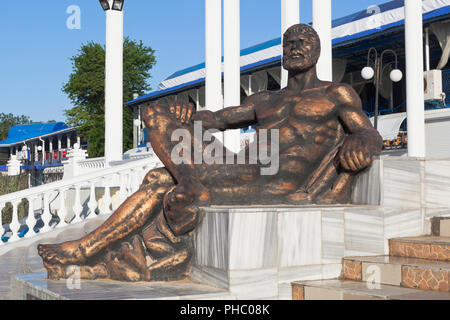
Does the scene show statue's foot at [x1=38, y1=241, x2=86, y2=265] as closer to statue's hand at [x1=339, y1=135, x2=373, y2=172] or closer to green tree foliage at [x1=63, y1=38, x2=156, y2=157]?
statue's hand at [x1=339, y1=135, x2=373, y2=172]

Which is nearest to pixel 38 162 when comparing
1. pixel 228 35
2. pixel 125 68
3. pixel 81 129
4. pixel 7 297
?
pixel 81 129

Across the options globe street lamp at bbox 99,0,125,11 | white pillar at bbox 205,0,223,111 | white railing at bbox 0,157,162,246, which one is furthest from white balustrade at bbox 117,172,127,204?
globe street lamp at bbox 99,0,125,11

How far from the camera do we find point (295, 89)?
5016 millimetres

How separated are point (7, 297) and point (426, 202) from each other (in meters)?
3.71

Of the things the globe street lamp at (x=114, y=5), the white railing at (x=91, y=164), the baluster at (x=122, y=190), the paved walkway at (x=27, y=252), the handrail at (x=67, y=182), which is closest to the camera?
the paved walkway at (x=27, y=252)

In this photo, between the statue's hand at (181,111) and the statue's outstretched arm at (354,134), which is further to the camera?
the statue's hand at (181,111)

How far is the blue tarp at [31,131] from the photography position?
5856 cm

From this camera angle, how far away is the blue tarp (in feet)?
192

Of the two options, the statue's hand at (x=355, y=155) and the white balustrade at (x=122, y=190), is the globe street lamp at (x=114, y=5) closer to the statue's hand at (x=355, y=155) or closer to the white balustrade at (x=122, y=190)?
the white balustrade at (x=122, y=190)

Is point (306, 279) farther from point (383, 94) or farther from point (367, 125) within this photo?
point (383, 94)

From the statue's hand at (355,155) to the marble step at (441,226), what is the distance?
0.92 meters

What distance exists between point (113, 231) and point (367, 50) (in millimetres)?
17773

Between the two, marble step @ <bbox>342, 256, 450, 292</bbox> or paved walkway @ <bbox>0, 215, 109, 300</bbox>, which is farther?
paved walkway @ <bbox>0, 215, 109, 300</bbox>

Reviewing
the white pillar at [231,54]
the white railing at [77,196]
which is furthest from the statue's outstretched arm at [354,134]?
the white pillar at [231,54]
